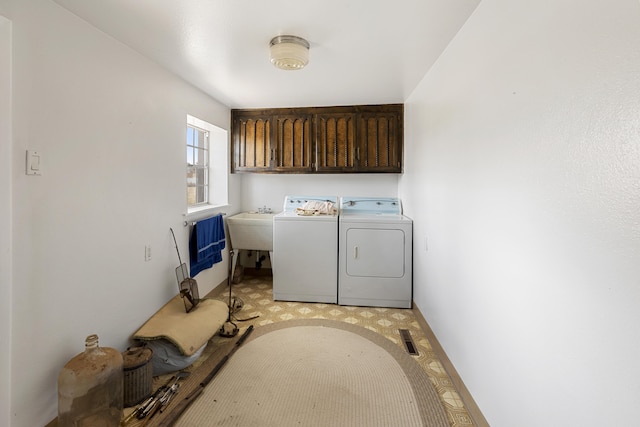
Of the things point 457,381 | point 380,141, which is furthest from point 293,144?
point 457,381

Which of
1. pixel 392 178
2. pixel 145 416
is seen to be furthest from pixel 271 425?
pixel 392 178

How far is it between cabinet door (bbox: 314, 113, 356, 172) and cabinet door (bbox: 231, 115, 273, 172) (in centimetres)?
62

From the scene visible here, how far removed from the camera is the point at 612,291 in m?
0.76

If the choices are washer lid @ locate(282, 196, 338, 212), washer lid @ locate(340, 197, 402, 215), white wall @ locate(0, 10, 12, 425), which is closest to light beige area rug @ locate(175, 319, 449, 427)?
white wall @ locate(0, 10, 12, 425)

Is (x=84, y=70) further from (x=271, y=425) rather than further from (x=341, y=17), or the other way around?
(x=271, y=425)

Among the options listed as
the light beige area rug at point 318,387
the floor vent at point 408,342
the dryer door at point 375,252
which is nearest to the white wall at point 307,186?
the dryer door at point 375,252

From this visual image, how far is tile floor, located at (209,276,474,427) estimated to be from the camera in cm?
214

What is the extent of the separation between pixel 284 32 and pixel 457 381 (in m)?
2.36

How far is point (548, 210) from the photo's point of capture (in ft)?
3.27

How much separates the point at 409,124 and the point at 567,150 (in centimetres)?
241

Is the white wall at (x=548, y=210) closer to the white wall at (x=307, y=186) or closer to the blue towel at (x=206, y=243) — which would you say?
the white wall at (x=307, y=186)

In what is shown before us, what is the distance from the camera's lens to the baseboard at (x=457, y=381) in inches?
60.4

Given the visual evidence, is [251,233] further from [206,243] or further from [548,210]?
[548,210]

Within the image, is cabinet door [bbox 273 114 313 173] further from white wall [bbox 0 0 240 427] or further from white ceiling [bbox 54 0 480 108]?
white wall [bbox 0 0 240 427]
